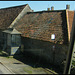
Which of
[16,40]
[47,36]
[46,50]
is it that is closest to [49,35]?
[47,36]

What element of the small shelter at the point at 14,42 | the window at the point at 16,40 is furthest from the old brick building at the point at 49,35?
the small shelter at the point at 14,42

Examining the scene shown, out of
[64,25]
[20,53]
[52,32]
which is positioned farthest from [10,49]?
[64,25]

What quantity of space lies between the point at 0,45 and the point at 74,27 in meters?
20.5

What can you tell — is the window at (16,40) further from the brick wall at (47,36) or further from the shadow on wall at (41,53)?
the shadow on wall at (41,53)

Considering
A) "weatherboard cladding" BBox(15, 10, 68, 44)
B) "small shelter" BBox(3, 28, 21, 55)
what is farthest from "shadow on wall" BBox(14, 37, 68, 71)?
"small shelter" BBox(3, 28, 21, 55)

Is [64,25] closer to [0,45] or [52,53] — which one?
[52,53]

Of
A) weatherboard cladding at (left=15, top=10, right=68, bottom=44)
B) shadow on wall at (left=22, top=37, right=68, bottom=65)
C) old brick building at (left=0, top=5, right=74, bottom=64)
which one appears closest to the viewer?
shadow on wall at (left=22, top=37, right=68, bottom=65)

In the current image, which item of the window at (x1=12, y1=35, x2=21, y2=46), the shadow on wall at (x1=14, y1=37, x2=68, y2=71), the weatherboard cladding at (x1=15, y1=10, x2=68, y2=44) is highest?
the weatherboard cladding at (x1=15, y1=10, x2=68, y2=44)

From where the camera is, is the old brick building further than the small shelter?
No

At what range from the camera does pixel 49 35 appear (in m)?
15.1

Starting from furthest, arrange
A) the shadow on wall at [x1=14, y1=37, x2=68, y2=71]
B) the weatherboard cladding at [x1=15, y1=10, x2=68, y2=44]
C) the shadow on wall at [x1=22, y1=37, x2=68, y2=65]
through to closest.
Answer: the weatherboard cladding at [x1=15, y1=10, x2=68, y2=44] → the shadow on wall at [x1=14, y1=37, x2=68, y2=71] → the shadow on wall at [x1=22, y1=37, x2=68, y2=65]

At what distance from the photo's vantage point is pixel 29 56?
17.9 metres

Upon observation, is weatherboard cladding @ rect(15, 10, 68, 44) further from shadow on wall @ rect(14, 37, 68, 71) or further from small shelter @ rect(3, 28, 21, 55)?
small shelter @ rect(3, 28, 21, 55)

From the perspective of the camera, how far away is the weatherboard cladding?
14.6 metres
